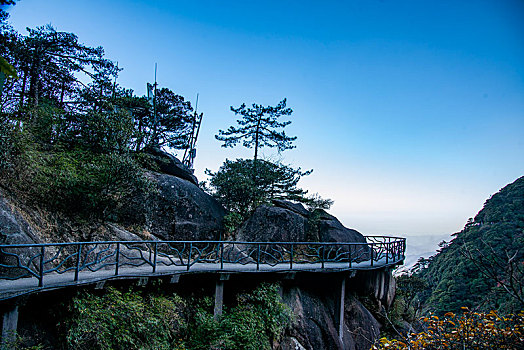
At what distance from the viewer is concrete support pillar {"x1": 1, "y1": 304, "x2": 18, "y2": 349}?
573 cm

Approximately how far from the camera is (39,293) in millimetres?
6340

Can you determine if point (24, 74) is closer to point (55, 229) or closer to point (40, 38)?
point (40, 38)

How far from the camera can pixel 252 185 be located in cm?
1672

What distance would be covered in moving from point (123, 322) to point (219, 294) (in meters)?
2.79

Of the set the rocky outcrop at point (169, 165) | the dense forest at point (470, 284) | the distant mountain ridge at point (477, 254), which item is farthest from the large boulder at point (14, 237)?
the distant mountain ridge at point (477, 254)

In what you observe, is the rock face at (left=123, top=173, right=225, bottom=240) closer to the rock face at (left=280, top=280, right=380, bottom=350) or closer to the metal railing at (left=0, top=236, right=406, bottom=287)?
the metal railing at (left=0, top=236, right=406, bottom=287)

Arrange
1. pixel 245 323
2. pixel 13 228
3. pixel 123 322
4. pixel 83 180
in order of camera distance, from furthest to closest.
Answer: pixel 83 180
pixel 245 323
pixel 13 228
pixel 123 322

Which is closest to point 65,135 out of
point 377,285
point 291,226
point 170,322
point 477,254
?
point 170,322

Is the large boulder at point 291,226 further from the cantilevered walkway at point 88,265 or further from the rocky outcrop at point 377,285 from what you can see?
the rocky outcrop at point 377,285

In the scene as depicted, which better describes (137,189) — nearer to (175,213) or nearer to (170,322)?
(175,213)

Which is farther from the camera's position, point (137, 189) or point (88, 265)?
point (137, 189)

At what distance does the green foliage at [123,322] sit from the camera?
6.62 metres

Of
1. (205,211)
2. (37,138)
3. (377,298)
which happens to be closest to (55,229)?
(37,138)

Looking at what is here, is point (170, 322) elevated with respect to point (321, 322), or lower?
elevated
